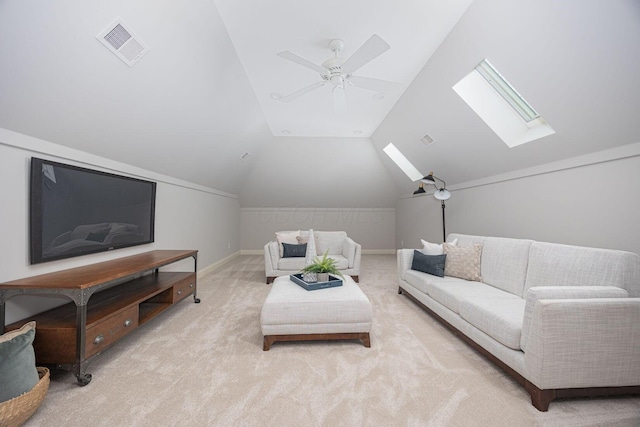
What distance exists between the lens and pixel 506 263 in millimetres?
2865

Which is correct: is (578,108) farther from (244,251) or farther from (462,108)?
(244,251)

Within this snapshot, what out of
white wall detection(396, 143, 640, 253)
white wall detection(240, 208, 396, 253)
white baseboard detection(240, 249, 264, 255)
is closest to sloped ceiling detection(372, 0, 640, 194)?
white wall detection(396, 143, 640, 253)

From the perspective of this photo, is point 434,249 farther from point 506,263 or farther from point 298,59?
point 298,59

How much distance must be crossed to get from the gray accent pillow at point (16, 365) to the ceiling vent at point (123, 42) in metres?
1.96

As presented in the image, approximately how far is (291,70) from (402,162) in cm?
367

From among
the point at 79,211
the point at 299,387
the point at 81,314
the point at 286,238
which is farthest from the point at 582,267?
the point at 79,211

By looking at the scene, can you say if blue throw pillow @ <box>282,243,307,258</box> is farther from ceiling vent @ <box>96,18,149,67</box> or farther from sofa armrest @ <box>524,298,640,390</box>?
sofa armrest @ <box>524,298,640,390</box>

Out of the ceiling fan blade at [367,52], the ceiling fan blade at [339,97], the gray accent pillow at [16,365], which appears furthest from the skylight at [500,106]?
the gray accent pillow at [16,365]

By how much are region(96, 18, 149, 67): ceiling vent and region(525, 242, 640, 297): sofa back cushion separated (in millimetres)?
3859

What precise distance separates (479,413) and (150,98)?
142 inches

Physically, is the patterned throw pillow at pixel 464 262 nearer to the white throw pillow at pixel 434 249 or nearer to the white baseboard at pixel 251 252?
the white throw pillow at pixel 434 249

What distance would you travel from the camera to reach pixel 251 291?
4.24 m

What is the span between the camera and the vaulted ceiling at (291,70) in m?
1.83

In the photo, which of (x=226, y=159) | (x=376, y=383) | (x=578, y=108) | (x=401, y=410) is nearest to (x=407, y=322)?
(x=376, y=383)
